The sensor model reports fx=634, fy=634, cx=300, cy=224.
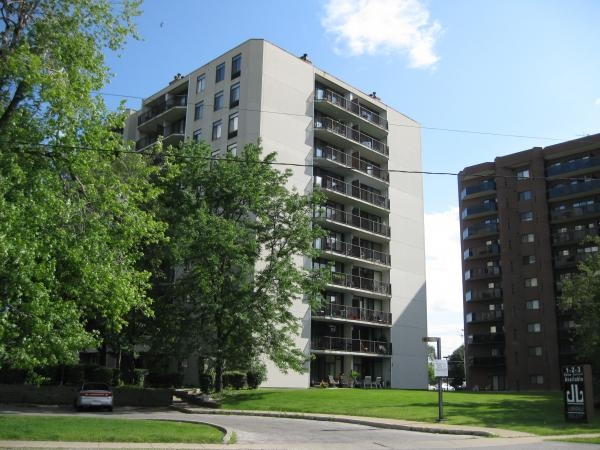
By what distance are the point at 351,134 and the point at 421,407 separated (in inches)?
1267

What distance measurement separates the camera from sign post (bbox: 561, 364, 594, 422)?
927 inches

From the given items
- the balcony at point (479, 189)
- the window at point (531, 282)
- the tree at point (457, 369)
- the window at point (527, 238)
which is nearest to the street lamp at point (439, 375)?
the window at point (531, 282)

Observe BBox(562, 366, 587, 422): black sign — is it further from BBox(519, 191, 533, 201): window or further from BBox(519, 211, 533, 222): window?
BBox(519, 191, 533, 201): window

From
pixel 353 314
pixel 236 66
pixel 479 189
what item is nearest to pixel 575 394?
pixel 353 314

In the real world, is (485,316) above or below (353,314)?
above

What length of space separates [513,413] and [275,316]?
44.3 feet

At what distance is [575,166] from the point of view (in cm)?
7431

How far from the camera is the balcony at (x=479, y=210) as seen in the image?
278ft

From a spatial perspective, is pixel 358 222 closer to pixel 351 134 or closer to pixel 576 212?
pixel 351 134

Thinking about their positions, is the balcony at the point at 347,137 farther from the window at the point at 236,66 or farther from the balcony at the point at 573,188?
the balcony at the point at 573,188

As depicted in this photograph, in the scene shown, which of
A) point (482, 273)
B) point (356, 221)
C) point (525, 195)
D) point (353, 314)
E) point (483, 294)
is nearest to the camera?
point (353, 314)

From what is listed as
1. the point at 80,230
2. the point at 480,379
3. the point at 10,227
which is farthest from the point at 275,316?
the point at 480,379

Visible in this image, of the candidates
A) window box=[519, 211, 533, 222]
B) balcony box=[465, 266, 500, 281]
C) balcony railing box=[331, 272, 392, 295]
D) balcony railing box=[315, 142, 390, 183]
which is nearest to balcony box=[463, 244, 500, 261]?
balcony box=[465, 266, 500, 281]

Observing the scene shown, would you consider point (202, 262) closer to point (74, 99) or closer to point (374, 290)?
point (74, 99)
